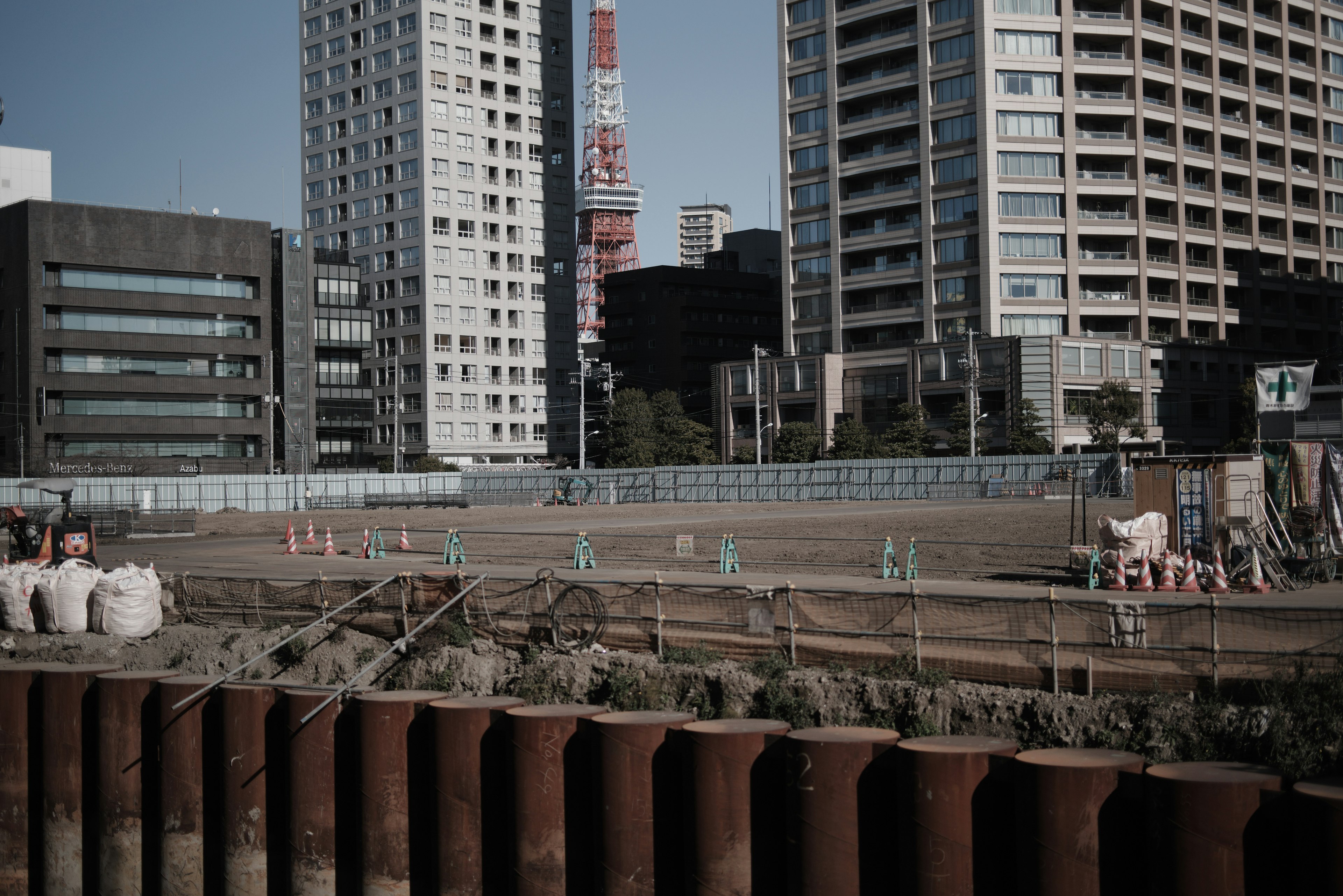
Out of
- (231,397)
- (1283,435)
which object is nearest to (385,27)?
(231,397)

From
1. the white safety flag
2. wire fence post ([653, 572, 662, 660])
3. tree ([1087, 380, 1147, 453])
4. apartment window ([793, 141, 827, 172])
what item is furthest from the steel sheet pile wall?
apartment window ([793, 141, 827, 172])

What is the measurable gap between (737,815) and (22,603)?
17.7 metres

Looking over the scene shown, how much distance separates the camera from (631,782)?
12.0 metres

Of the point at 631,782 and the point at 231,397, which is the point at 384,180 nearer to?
the point at 231,397

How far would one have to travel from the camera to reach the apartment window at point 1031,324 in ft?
305

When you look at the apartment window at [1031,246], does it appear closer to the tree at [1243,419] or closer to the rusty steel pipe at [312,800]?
the tree at [1243,419]

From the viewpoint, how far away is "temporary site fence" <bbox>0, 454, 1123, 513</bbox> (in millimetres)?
73938

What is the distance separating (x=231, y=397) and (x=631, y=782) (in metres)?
92.4

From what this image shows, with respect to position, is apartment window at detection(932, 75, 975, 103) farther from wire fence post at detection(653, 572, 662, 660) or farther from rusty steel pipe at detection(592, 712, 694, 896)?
rusty steel pipe at detection(592, 712, 694, 896)

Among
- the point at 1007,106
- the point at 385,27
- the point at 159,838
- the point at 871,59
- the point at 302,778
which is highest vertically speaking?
the point at 385,27

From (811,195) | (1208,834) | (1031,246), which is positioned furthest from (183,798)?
(811,195)

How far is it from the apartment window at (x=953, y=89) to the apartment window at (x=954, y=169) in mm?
5032

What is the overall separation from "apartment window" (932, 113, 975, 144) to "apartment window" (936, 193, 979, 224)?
501cm

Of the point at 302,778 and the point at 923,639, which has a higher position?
the point at 923,639
